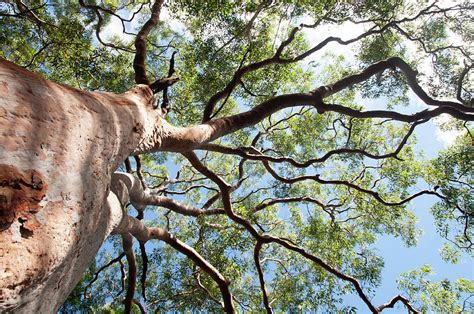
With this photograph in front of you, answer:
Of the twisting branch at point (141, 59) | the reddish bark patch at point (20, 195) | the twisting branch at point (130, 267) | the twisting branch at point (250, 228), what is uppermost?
the twisting branch at point (141, 59)

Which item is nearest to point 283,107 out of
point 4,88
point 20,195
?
point 4,88

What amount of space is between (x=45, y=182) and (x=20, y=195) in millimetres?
143

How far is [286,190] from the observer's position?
9234 millimetres

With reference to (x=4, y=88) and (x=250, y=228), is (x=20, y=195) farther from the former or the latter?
(x=250, y=228)

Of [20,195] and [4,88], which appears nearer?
[20,195]

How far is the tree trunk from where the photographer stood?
1.21m

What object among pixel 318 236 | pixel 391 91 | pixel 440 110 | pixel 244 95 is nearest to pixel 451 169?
pixel 391 91

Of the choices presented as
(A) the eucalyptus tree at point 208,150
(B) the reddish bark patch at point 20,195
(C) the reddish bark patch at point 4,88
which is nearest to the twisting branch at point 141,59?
(A) the eucalyptus tree at point 208,150

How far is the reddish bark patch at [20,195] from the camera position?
1189 mm

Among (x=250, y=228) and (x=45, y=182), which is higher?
(x=250, y=228)

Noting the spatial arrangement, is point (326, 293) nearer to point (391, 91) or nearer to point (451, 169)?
point (451, 169)

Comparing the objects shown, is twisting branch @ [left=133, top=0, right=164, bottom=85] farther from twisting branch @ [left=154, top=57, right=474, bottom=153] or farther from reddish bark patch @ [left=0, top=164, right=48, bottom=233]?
reddish bark patch @ [left=0, top=164, right=48, bottom=233]

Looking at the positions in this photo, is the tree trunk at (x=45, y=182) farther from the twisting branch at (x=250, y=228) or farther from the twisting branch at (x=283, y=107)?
the twisting branch at (x=250, y=228)

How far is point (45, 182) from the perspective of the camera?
139 cm
